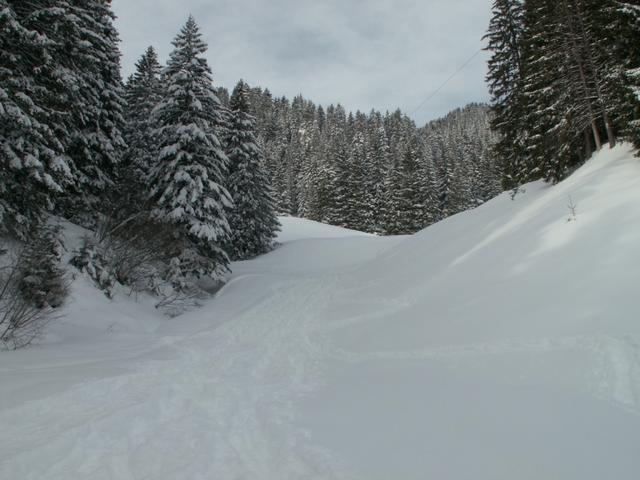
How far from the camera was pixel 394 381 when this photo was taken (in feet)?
17.6

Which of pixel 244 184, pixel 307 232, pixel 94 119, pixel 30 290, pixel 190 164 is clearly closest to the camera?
pixel 30 290

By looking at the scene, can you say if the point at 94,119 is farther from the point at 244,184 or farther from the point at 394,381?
the point at 394,381

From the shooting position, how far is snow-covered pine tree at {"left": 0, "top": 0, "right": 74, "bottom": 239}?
30.4 ft

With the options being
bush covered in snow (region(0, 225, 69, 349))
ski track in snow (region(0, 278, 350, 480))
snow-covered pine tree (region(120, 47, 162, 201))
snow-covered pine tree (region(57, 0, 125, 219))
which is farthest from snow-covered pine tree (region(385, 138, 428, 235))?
ski track in snow (region(0, 278, 350, 480))

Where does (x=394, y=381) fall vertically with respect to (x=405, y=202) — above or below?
below

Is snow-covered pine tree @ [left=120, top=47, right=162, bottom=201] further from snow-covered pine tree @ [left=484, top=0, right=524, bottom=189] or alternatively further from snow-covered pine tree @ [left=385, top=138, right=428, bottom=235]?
snow-covered pine tree @ [left=385, top=138, right=428, bottom=235]

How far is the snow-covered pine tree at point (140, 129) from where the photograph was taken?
17031 mm

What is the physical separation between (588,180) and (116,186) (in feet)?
57.6

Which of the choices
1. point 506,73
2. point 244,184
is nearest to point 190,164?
point 244,184

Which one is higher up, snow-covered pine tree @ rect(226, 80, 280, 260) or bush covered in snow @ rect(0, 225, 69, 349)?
snow-covered pine tree @ rect(226, 80, 280, 260)

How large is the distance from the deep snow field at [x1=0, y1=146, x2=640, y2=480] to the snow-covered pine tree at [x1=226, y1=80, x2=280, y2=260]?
658 inches

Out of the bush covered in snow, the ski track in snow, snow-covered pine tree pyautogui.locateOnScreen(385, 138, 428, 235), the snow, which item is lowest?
the ski track in snow

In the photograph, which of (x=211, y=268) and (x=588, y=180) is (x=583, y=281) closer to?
(x=588, y=180)

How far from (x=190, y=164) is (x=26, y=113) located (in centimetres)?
663
